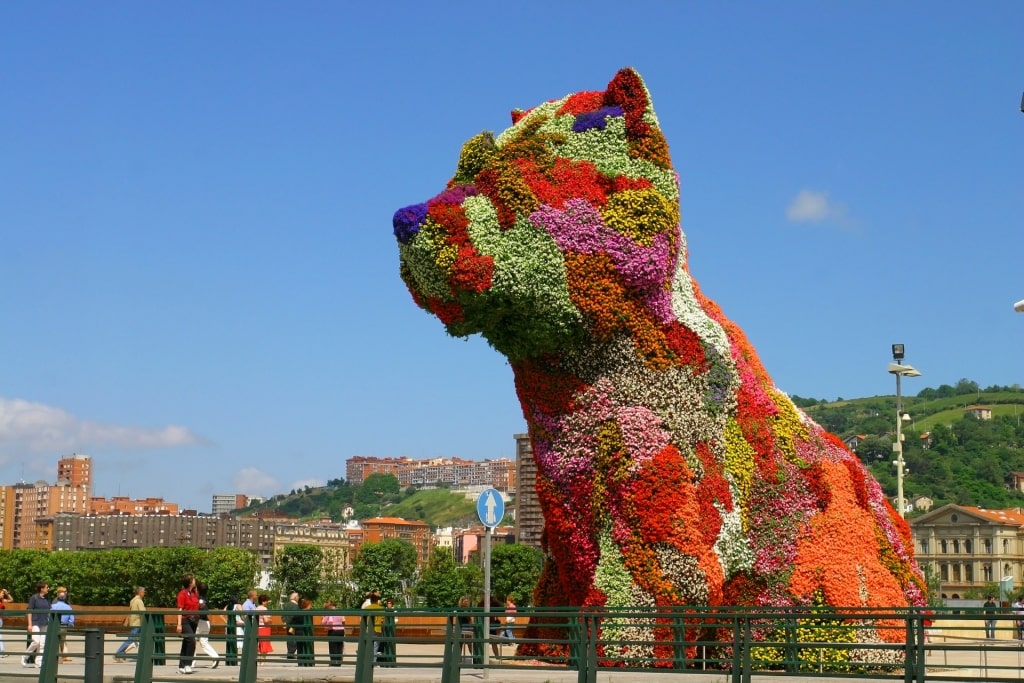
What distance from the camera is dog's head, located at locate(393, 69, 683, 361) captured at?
14125 millimetres

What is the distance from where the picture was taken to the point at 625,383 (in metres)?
14.4

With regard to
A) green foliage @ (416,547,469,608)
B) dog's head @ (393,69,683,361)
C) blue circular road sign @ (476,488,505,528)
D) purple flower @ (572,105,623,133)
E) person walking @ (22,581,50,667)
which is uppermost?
purple flower @ (572,105,623,133)

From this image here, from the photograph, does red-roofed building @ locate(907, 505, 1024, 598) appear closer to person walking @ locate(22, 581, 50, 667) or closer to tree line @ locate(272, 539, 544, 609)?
tree line @ locate(272, 539, 544, 609)

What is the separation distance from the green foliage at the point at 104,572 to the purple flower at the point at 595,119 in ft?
203

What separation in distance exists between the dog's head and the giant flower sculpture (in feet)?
0.06

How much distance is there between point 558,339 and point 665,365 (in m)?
1.22

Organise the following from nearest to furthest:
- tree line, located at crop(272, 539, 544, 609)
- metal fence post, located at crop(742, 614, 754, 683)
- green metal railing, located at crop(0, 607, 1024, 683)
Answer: metal fence post, located at crop(742, 614, 754, 683)
green metal railing, located at crop(0, 607, 1024, 683)
tree line, located at crop(272, 539, 544, 609)

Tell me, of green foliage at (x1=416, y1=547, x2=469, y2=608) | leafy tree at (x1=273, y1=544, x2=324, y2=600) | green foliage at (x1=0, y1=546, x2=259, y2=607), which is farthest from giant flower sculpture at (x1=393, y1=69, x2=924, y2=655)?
leafy tree at (x1=273, y1=544, x2=324, y2=600)

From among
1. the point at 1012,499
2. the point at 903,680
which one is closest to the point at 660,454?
the point at 903,680

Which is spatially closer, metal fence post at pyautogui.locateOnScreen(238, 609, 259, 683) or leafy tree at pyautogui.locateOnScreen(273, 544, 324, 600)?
metal fence post at pyautogui.locateOnScreen(238, 609, 259, 683)

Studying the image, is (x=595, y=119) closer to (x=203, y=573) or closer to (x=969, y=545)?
(x=203, y=573)

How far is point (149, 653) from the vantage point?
14.1 meters

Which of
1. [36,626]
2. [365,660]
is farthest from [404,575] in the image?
[365,660]

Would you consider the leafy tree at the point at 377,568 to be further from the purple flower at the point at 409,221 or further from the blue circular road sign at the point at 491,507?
the purple flower at the point at 409,221
